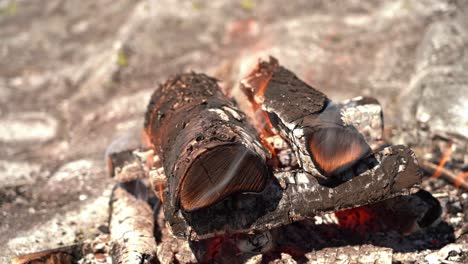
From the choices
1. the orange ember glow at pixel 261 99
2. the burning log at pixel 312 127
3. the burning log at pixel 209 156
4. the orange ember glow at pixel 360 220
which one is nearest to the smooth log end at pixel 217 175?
the burning log at pixel 209 156

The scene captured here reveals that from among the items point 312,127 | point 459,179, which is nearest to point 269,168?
point 312,127

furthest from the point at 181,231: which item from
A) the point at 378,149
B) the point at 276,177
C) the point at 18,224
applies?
the point at 18,224

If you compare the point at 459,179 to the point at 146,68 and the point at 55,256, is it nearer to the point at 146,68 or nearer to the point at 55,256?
the point at 55,256

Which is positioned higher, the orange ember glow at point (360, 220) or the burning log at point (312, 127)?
the burning log at point (312, 127)

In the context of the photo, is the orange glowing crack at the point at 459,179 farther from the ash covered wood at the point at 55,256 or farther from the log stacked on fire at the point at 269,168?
the ash covered wood at the point at 55,256

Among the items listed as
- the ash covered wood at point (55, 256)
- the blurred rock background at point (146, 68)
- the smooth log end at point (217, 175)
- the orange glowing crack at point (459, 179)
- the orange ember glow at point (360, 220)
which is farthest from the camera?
the blurred rock background at point (146, 68)

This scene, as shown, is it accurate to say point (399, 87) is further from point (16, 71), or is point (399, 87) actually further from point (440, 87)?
point (16, 71)
